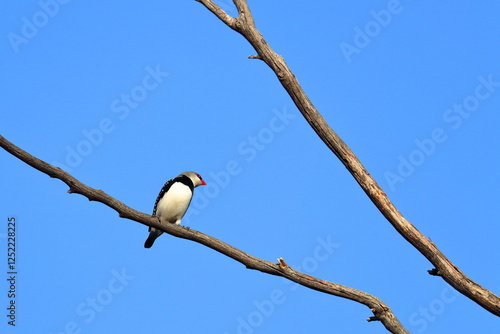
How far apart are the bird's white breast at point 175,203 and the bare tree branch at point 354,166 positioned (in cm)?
323

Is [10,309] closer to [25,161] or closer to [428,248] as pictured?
[25,161]

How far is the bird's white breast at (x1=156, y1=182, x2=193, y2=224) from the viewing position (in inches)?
375

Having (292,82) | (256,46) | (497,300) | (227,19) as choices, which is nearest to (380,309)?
(497,300)

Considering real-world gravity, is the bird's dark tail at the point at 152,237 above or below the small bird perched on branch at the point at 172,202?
below

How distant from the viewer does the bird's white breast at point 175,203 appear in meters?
9.52

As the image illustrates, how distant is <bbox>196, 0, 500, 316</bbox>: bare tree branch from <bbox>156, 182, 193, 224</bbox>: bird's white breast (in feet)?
10.6

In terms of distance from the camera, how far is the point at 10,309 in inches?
322

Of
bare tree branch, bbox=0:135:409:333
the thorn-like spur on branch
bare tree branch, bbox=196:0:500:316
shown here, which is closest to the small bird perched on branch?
bare tree branch, bbox=0:135:409:333

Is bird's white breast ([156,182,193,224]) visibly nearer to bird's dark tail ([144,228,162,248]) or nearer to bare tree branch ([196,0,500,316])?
bird's dark tail ([144,228,162,248])

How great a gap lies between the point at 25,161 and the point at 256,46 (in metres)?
2.70

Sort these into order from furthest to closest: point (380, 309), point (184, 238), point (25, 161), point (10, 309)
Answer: point (10, 309), point (184, 238), point (25, 161), point (380, 309)

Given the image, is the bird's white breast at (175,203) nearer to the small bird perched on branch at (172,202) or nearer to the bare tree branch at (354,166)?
the small bird perched on branch at (172,202)

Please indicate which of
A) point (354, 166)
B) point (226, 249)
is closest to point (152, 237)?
point (226, 249)

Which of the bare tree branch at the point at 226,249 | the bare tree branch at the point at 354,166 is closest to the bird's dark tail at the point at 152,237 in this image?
the bare tree branch at the point at 226,249
